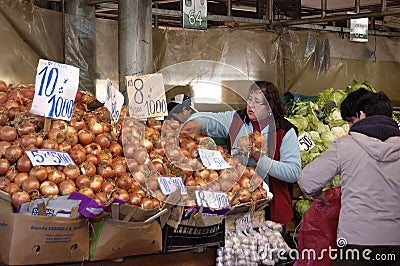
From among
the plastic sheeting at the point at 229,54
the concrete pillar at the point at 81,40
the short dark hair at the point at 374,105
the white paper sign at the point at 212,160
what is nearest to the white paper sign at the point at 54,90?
the white paper sign at the point at 212,160

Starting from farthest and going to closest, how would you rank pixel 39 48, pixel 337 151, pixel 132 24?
pixel 39 48 < pixel 132 24 < pixel 337 151

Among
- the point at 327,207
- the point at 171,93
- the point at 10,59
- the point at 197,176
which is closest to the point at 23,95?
the point at 197,176

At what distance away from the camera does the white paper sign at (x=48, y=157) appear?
337cm

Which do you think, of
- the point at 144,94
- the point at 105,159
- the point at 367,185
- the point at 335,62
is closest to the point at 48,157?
the point at 105,159

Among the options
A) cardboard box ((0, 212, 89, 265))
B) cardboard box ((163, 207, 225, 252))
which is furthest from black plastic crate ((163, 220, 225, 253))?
cardboard box ((0, 212, 89, 265))

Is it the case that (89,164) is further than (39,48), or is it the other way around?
(39,48)

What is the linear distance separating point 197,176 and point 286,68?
3.57 meters

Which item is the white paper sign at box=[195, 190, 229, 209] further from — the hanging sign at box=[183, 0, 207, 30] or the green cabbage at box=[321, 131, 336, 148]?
the green cabbage at box=[321, 131, 336, 148]

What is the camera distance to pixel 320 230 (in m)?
4.09

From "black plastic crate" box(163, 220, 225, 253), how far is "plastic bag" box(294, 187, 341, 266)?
24.5 inches

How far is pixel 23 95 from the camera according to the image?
3891 mm

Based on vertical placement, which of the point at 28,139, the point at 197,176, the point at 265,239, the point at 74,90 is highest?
the point at 74,90

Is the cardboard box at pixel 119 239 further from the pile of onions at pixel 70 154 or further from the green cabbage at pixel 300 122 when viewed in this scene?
the green cabbage at pixel 300 122

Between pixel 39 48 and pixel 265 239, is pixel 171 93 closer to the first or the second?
pixel 39 48
